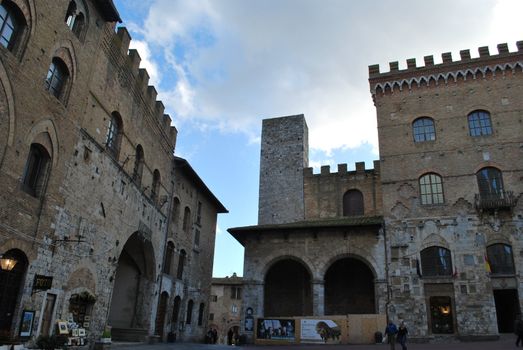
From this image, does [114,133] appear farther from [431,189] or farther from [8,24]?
[431,189]

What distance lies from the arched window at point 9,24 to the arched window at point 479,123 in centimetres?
2025

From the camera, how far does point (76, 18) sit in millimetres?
13312

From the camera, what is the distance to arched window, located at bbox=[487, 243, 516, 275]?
738 inches

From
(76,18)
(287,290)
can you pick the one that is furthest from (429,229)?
(76,18)

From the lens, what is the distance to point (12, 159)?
10125 millimetres

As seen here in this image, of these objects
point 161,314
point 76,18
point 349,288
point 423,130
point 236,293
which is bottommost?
point 161,314

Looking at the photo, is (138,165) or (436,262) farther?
(436,262)

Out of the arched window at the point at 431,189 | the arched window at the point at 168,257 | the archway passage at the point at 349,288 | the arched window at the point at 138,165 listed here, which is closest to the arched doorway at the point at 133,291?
the arched window at the point at 168,257

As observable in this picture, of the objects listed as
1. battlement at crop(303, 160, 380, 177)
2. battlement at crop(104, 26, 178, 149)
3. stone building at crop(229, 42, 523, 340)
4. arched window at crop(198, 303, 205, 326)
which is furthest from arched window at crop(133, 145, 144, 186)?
battlement at crop(303, 160, 380, 177)

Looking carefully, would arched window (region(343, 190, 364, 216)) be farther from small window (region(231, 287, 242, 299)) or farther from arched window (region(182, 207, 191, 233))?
small window (region(231, 287, 242, 299))

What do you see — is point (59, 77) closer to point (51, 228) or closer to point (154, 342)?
point (51, 228)

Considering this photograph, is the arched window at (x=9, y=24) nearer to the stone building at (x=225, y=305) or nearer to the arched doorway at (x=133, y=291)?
the arched doorway at (x=133, y=291)

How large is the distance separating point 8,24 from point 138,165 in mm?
8905

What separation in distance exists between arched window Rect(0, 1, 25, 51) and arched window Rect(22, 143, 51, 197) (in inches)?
105
